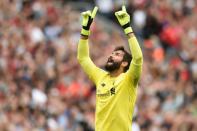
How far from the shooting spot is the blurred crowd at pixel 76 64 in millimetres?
16906

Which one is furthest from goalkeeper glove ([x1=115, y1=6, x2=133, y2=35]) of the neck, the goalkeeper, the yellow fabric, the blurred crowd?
the blurred crowd

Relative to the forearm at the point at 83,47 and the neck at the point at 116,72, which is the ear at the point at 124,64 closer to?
the neck at the point at 116,72

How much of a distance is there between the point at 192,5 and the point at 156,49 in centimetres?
267

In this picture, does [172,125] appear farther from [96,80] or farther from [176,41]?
[96,80]

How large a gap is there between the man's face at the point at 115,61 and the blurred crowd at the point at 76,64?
5080mm

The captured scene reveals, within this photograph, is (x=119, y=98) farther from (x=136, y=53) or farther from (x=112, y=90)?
(x=136, y=53)

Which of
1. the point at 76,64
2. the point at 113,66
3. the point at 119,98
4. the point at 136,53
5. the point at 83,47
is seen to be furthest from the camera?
the point at 76,64

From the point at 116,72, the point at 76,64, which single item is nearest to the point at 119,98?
the point at 116,72

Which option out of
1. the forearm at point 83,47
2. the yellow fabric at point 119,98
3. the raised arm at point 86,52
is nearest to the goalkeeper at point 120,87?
the yellow fabric at point 119,98

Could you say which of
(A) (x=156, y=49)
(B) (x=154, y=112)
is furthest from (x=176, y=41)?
(B) (x=154, y=112)

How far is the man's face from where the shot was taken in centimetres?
1116

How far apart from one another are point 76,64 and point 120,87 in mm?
7914

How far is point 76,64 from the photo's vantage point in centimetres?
1898

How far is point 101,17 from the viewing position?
72.5 feet
